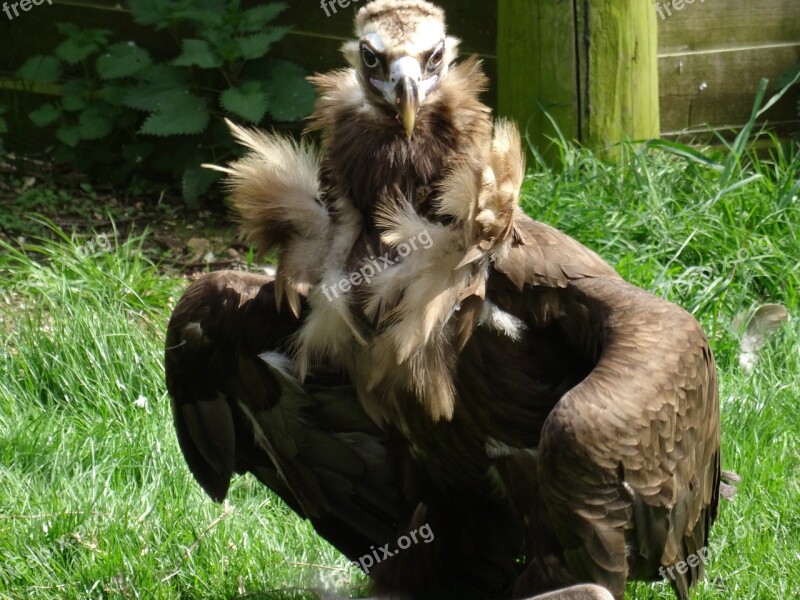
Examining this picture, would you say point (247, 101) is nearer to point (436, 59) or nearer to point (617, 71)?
point (617, 71)

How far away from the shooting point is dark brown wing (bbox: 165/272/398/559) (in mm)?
3740

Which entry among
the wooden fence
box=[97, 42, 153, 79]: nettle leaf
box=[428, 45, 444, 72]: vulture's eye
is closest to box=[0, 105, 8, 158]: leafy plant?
box=[97, 42, 153, 79]: nettle leaf

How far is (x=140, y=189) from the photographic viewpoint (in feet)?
23.2

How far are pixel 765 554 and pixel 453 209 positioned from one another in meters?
1.60

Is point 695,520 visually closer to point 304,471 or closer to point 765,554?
point 765,554

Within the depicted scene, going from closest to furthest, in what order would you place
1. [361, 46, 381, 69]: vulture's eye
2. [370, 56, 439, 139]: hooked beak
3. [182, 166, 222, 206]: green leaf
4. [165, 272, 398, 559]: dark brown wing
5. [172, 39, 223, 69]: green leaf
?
[370, 56, 439, 139]: hooked beak → [361, 46, 381, 69]: vulture's eye → [165, 272, 398, 559]: dark brown wing → [172, 39, 223, 69]: green leaf → [182, 166, 222, 206]: green leaf

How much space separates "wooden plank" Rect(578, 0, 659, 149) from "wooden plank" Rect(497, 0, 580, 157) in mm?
63

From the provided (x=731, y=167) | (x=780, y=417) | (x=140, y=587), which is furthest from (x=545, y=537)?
(x=731, y=167)

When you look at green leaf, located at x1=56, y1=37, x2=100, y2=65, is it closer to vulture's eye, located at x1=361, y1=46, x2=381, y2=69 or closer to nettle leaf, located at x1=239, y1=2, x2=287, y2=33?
nettle leaf, located at x1=239, y1=2, x2=287, y2=33

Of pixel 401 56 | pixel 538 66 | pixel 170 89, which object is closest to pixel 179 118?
pixel 170 89

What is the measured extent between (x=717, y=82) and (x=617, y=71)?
100 cm

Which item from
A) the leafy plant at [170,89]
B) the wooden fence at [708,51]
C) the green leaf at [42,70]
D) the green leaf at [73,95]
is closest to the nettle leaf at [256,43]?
the leafy plant at [170,89]

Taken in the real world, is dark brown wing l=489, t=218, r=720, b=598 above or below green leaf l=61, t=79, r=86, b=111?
below

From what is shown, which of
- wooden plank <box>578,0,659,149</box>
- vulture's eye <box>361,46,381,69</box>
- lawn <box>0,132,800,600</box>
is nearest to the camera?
vulture's eye <box>361,46,381,69</box>
